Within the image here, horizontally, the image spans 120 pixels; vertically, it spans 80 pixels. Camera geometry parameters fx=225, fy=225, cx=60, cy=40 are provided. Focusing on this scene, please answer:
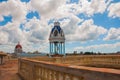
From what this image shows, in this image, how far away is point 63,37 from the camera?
35.3 m

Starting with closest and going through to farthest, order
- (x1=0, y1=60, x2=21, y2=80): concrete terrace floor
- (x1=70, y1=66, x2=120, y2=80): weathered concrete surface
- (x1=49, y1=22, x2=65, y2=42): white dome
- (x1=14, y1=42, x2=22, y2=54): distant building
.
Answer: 1. (x1=70, y1=66, x2=120, y2=80): weathered concrete surface
2. (x1=0, y1=60, x2=21, y2=80): concrete terrace floor
3. (x1=49, y1=22, x2=65, y2=42): white dome
4. (x1=14, y1=42, x2=22, y2=54): distant building

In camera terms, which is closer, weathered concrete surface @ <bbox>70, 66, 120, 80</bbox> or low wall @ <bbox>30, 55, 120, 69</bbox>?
weathered concrete surface @ <bbox>70, 66, 120, 80</bbox>

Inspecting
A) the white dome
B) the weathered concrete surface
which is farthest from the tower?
the weathered concrete surface

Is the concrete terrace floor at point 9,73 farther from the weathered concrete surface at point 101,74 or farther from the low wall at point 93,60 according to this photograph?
the weathered concrete surface at point 101,74

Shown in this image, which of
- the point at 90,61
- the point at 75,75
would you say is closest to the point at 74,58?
the point at 90,61

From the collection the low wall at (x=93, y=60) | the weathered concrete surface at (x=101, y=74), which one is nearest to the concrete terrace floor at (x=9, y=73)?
the low wall at (x=93, y=60)

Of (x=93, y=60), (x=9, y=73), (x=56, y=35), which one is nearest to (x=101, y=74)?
(x=9, y=73)

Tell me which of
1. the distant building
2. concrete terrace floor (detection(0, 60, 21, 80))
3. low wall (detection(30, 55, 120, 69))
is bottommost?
concrete terrace floor (detection(0, 60, 21, 80))

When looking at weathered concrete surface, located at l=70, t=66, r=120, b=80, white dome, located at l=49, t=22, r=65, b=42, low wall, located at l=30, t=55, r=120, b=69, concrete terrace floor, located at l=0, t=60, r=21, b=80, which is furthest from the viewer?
white dome, located at l=49, t=22, r=65, b=42

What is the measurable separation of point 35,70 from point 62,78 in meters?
3.87

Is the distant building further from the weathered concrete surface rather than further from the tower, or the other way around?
the weathered concrete surface

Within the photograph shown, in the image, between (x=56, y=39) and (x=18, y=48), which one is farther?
(x=18, y=48)

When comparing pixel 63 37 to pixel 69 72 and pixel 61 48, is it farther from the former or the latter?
pixel 69 72

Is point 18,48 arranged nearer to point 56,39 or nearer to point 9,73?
point 56,39
